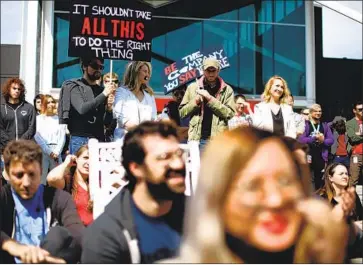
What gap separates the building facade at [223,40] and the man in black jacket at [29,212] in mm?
8186

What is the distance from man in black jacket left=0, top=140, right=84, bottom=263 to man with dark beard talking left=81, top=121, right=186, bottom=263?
34cm

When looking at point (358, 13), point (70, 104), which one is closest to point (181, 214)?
point (70, 104)

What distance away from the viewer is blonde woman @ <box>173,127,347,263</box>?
1492 millimetres

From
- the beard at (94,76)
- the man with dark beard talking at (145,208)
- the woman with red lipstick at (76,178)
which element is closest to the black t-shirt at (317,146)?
the beard at (94,76)

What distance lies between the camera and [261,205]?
150 cm

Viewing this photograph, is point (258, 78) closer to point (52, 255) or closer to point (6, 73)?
point (6, 73)

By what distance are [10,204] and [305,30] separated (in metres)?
10.3

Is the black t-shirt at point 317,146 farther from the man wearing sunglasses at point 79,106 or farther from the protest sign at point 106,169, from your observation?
the protest sign at point 106,169

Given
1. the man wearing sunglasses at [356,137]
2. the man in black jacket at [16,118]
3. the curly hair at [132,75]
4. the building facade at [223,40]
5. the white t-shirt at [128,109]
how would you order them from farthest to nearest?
the building facade at [223,40] → the man wearing sunglasses at [356,137] → the man in black jacket at [16,118] → the curly hair at [132,75] → the white t-shirt at [128,109]

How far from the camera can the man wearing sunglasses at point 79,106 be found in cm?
373

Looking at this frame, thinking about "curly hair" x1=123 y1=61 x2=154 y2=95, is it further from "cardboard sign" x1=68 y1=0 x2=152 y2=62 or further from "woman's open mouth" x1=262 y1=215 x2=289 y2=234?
"woman's open mouth" x1=262 y1=215 x2=289 y2=234

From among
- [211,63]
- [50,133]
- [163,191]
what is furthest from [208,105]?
[163,191]

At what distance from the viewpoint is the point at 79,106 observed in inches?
144

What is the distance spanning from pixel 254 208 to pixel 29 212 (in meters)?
1.13
